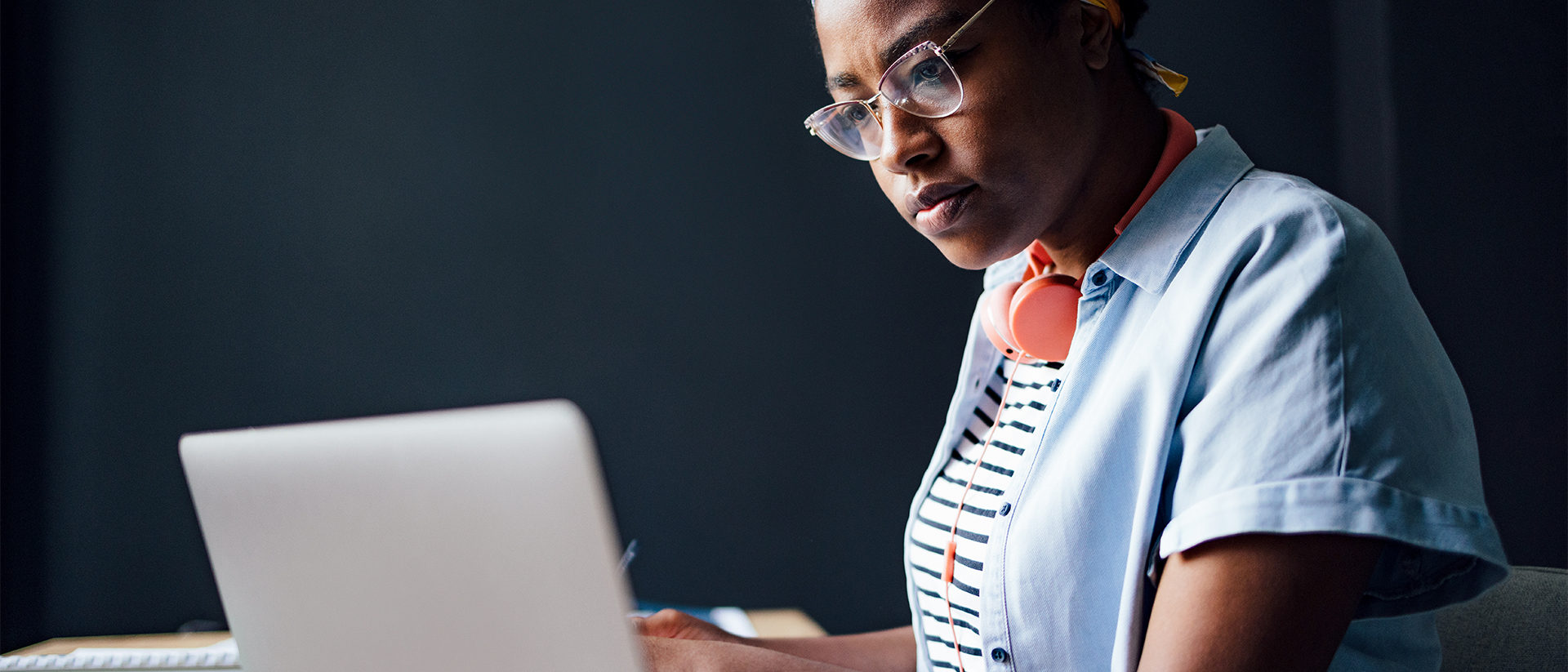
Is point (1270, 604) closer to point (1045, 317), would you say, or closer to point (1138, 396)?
point (1138, 396)

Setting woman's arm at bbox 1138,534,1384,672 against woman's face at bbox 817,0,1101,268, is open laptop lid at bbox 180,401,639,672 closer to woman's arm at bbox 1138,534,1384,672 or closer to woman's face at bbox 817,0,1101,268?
woman's arm at bbox 1138,534,1384,672

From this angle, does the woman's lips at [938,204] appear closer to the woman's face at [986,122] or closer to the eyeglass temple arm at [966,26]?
the woman's face at [986,122]

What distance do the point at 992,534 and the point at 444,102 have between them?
6.87 ft

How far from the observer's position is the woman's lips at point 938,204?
0.90m

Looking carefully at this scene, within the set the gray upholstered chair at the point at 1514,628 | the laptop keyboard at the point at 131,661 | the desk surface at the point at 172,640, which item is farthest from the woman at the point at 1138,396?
the laptop keyboard at the point at 131,661

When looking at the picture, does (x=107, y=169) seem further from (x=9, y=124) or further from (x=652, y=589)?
(x=652, y=589)

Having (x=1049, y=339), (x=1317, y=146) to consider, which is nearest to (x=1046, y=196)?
(x=1049, y=339)

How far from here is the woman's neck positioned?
94 centimetres

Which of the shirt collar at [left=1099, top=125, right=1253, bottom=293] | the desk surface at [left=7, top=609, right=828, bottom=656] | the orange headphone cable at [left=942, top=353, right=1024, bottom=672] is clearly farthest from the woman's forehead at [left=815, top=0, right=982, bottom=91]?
the desk surface at [left=7, top=609, right=828, bottom=656]

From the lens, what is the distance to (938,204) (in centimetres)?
92

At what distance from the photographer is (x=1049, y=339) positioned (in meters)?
0.96

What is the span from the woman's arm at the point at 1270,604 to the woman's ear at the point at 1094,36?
1.57 ft

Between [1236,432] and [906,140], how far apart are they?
404mm

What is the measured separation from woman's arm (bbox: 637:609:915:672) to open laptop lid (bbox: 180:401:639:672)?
9.6 inches
